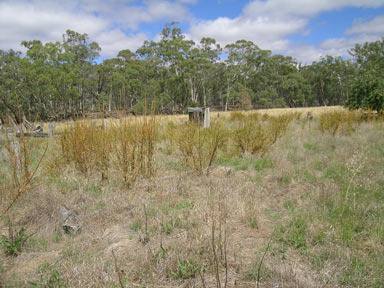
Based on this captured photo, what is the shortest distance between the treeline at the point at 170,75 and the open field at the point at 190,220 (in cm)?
1054

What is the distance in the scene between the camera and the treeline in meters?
25.9

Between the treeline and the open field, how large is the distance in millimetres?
10544

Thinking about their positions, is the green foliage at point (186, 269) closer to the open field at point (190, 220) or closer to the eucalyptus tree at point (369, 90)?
the open field at point (190, 220)

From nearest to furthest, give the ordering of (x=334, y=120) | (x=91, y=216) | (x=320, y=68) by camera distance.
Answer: (x=91, y=216)
(x=334, y=120)
(x=320, y=68)

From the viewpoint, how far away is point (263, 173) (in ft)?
15.9

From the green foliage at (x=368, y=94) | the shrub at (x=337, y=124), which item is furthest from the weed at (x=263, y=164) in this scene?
the green foliage at (x=368, y=94)

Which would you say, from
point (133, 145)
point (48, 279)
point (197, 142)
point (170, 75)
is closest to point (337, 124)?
point (197, 142)

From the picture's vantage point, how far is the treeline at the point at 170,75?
25938 mm

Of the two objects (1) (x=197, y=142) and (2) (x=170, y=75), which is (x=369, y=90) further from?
(2) (x=170, y=75)

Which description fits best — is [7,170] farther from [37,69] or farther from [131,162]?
[37,69]

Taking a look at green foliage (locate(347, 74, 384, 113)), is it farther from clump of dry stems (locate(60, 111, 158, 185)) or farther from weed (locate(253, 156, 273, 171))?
clump of dry stems (locate(60, 111, 158, 185))

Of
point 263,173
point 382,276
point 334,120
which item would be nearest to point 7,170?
point 263,173

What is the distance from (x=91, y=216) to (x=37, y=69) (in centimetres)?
2846

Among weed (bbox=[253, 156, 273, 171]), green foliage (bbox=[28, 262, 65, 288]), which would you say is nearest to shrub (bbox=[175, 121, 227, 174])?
weed (bbox=[253, 156, 273, 171])
